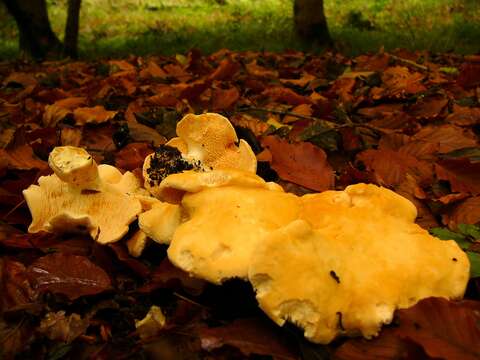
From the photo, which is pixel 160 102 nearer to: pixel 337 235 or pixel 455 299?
pixel 337 235

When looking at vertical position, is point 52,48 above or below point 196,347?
below

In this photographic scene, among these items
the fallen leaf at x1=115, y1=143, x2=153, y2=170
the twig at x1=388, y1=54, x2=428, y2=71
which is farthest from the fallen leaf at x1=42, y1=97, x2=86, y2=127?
the twig at x1=388, y1=54, x2=428, y2=71

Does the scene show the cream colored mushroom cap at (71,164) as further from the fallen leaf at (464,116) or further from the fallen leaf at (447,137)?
the fallen leaf at (464,116)

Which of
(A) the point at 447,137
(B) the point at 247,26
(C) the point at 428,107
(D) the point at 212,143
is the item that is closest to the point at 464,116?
(C) the point at 428,107

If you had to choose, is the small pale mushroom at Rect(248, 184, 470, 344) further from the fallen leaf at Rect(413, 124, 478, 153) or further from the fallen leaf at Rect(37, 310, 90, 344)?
the fallen leaf at Rect(413, 124, 478, 153)

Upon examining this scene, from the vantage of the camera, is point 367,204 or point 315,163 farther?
point 315,163

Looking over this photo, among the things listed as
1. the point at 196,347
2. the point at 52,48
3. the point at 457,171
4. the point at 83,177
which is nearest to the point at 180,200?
the point at 83,177

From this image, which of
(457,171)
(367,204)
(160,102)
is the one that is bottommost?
(160,102)
